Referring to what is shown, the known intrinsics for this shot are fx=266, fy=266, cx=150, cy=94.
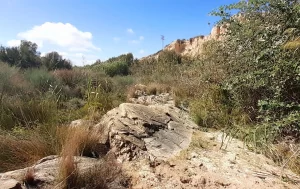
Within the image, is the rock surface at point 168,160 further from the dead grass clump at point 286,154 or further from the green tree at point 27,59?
the green tree at point 27,59

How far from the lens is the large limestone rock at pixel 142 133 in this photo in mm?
3264

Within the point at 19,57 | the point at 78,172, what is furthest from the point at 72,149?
the point at 19,57

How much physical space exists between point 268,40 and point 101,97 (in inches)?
118

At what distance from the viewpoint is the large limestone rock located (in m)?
3.26

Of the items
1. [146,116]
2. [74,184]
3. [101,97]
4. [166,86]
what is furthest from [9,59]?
[74,184]

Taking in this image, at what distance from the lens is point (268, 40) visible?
3904mm

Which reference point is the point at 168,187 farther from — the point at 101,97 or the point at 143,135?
the point at 101,97

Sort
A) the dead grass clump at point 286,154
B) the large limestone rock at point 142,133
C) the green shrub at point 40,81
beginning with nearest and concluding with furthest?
the dead grass clump at point 286,154
the large limestone rock at point 142,133
the green shrub at point 40,81

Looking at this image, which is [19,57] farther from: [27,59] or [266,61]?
[266,61]

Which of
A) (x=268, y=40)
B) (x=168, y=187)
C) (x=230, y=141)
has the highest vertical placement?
(x=268, y=40)

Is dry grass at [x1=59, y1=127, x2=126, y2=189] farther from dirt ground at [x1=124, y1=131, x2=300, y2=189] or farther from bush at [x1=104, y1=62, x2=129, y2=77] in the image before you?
bush at [x1=104, y1=62, x2=129, y2=77]

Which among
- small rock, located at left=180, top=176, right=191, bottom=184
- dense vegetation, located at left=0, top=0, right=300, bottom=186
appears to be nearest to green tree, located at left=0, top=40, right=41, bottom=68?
dense vegetation, located at left=0, top=0, right=300, bottom=186

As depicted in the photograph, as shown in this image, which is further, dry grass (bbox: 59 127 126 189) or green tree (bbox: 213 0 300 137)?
green tree (bbox: 213 0 300 137)

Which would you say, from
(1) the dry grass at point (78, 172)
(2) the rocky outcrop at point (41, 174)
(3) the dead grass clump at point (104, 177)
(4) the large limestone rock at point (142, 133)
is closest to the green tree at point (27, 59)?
(4) the large limestone rock at point (142, 133)
